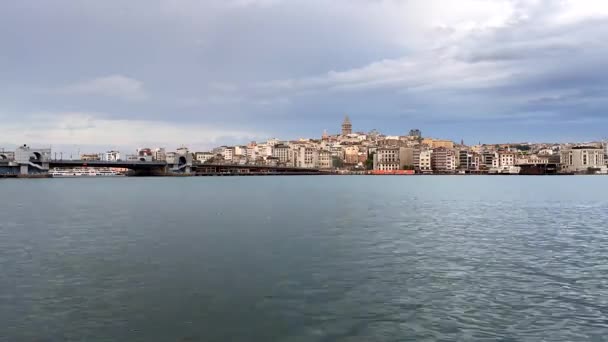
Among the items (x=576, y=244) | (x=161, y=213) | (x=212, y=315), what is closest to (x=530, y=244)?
(x=576, y=244)

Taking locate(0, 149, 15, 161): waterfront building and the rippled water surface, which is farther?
locate(0, 149, 15, 161): waterfront building

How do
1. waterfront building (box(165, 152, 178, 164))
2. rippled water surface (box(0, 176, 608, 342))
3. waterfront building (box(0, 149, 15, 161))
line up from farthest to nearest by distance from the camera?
waterfront building (box(165, 152, 178, 164)) < waterfront building (box(0, 149, 15, 161)) < rippled water surface (box(0, 176, 608, 342))

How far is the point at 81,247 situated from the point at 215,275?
7.45 m

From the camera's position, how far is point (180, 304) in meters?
11.4

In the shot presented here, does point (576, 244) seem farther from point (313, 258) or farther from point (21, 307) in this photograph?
point (21, 307)

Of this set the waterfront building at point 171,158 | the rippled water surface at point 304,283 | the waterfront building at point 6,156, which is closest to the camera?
the rippled water surface at point 304,283

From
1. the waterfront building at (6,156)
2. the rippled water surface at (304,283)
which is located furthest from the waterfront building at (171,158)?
the rippled water surface at (304,283)

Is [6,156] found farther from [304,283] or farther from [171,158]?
[304,283]

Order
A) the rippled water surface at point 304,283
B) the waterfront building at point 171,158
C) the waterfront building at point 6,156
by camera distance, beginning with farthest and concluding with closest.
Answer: the waterfront building at point 171,158, the waterfront building at point 6,156, the rippled water surface at point 304,283

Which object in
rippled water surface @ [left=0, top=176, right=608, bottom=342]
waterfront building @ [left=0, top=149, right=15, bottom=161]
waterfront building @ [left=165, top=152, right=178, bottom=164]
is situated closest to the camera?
rippled water surface @ [left=0, top=176, right=608, bottom=342]

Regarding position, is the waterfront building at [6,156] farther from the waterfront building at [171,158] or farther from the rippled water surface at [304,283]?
the rippled water surface at [304,283]

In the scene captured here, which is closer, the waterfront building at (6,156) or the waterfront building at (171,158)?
the waterfront building at (6,156)

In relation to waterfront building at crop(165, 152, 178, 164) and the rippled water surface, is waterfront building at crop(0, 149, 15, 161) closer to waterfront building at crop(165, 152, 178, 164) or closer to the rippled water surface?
waterfront building at crop(165, 152, 178, 164)

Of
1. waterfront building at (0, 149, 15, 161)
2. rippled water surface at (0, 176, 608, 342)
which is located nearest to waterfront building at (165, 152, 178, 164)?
waterfront building at (0, 149, 15, 161)
